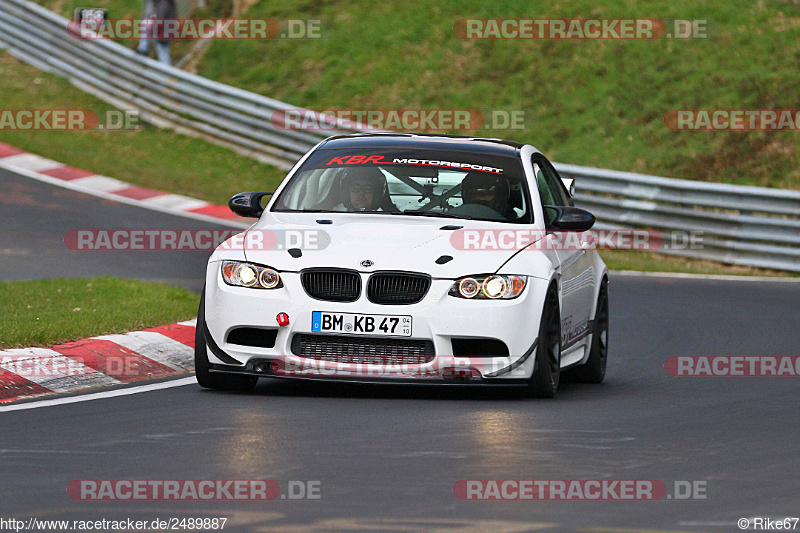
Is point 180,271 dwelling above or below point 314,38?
below

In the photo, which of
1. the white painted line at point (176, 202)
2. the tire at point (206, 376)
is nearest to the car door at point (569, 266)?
the tire at point (206, 376)

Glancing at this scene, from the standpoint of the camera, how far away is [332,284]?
8.91 m

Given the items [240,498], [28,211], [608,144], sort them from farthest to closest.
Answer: [608,144], [28,211], [240,498]

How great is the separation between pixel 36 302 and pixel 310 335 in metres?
4.08

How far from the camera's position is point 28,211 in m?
19.4

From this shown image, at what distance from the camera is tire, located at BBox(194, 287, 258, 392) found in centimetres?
919

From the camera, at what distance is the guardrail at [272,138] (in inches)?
769

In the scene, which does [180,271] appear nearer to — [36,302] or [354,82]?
[36,302]

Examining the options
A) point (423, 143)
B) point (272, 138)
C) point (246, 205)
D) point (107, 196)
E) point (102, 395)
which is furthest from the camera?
point (272, 138)

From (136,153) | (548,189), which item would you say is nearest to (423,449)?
(548,189)

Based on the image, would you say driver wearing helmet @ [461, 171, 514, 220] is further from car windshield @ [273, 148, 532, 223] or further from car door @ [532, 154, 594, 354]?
car door @ [532, 154, 594, 354]

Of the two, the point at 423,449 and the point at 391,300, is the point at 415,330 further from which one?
the point at 423,449

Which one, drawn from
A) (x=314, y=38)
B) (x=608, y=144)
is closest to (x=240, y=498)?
(x=608, y=144)

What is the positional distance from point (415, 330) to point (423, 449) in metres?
1.57
